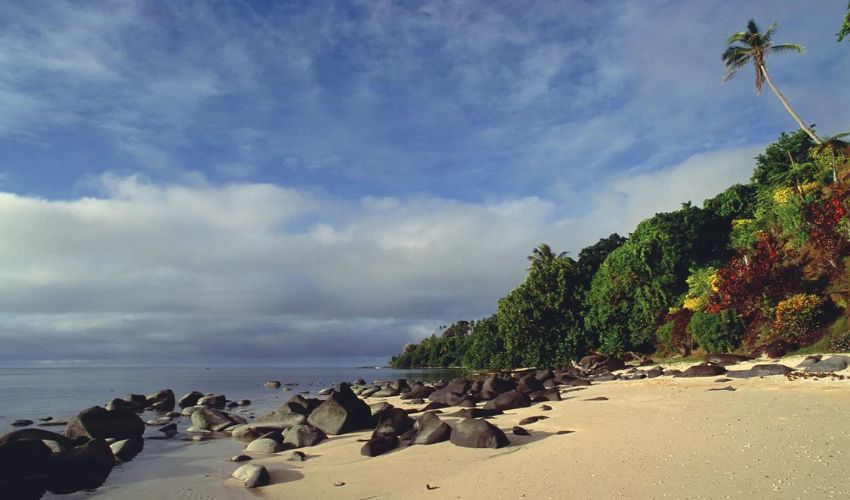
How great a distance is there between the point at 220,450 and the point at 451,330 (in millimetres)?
89889

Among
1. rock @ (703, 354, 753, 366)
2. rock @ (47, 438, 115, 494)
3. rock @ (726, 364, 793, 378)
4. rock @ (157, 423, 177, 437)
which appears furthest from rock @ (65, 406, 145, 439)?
rock @ (703, 354, 753, 366)

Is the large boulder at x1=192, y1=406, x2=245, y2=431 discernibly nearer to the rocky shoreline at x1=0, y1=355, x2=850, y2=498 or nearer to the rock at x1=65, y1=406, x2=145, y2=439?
the rocky shoreline at x1=0, y1=355, x2=850, y2=498

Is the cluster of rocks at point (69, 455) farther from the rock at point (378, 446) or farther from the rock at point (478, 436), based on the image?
the rock at point (478, 436)

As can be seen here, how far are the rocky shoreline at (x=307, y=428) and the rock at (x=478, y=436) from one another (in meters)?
0.02

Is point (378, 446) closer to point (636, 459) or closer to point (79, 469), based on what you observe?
point (636, 459)

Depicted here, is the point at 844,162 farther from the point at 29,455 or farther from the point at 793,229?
the point at 29,455

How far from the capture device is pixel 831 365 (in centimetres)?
1580

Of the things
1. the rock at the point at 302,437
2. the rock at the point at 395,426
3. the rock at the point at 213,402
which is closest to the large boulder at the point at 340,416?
the rock at the point at 302,437

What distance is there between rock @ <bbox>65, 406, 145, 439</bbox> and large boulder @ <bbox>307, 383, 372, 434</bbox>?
5467mm

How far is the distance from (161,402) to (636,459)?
27026 mm

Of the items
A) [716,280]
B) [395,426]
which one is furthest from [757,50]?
[395,426]

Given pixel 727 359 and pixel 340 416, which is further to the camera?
pixel 727 359

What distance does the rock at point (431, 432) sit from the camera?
10945 millimetres

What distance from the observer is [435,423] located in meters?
A: 11.4
